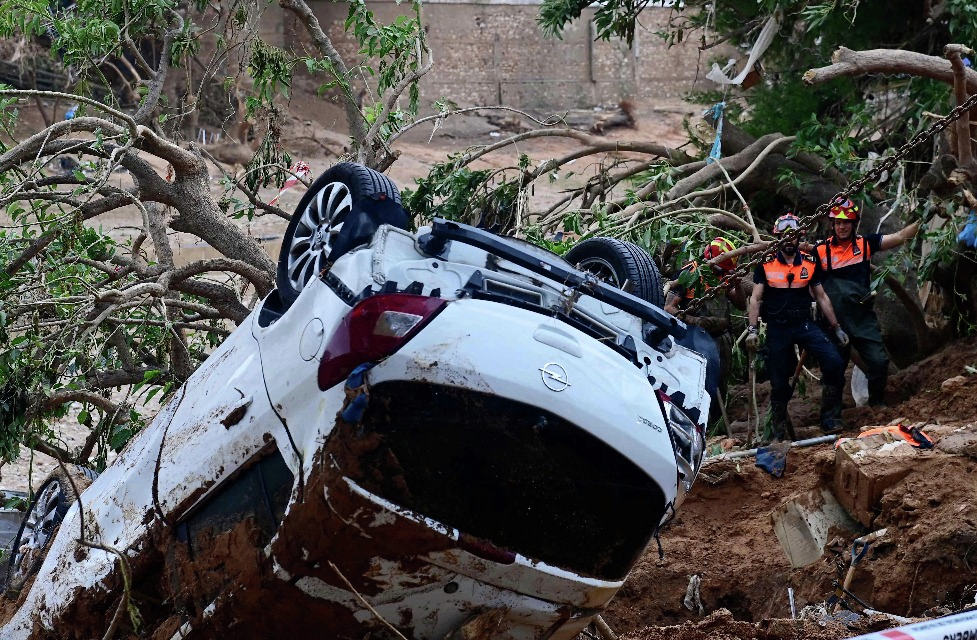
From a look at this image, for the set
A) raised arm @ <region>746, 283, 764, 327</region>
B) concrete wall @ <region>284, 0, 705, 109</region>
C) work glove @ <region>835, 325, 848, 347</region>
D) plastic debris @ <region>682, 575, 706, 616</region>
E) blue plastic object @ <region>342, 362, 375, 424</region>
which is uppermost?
blue plastic object @ <region>342, 362, 375, 424</region>

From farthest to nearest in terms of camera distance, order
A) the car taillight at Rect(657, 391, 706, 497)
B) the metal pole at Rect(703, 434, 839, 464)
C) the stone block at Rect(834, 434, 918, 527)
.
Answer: the metal pole at Rect(703, 434, 839, 464) < the stone block at Rect(834, 434, 918, 527) < the car taillight at Rect(657, 391, 706, 497)

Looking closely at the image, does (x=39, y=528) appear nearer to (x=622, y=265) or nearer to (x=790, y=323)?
(x=622, y=265)

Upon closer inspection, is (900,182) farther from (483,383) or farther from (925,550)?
(483,383)

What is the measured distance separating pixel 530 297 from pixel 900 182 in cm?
689

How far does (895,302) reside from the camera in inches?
374

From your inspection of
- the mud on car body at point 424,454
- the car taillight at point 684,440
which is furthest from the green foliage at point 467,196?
the car taillight at point 684,440

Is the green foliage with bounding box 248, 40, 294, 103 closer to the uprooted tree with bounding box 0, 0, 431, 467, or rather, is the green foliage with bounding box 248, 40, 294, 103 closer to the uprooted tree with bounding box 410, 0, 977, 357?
the uprooted tree with bounding box 0, 0, 431, 467

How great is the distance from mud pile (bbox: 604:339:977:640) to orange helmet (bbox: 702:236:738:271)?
4.97 feet

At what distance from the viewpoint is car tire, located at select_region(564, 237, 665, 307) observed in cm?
410

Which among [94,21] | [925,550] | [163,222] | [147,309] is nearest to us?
[925,550]

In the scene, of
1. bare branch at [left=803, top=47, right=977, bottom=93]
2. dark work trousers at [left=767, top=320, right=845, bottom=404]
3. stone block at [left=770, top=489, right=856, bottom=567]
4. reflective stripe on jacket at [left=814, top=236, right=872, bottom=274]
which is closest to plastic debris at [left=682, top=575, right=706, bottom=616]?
stone block at [left=770, top=489, right=856, bottom=567]

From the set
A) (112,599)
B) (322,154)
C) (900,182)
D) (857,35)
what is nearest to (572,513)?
(112,599)

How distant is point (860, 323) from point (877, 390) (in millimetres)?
543

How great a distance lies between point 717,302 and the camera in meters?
9.06
